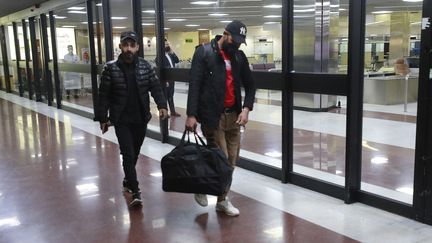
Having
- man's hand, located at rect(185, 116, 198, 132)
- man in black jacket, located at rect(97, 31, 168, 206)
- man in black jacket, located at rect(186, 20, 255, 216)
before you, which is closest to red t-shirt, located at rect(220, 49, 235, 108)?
man in black jacket, located at rect(186, 20, 255, 216)

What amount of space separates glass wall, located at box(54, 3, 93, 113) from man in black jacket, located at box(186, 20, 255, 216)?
6.77m

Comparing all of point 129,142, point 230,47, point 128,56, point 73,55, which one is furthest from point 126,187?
point 73,55

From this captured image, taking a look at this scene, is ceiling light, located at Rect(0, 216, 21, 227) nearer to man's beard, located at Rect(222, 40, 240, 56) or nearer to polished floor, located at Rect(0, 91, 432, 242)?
polished floor, located at Rect(0, 91, 432, 242)

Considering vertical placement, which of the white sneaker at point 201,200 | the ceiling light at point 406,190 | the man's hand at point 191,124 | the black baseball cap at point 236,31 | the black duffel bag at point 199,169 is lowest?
the ceiling light at point 406,190

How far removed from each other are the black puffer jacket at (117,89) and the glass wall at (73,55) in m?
6.13

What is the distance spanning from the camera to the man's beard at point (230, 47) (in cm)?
313

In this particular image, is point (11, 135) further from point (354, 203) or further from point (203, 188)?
point (354, 203)

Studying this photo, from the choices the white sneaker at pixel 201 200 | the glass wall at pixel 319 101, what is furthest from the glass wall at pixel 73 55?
the white sneaker at pixel 201 200

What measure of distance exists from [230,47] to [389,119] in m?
4.98

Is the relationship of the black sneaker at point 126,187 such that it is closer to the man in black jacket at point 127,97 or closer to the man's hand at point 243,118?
the man in black jacket at point 127,97

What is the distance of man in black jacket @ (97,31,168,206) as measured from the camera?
3.54 metres

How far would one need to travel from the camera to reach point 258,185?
4117mm

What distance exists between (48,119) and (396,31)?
12.0m

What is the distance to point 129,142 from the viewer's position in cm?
361
